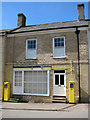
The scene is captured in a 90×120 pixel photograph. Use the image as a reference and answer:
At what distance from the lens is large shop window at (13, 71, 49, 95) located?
38.9 feet

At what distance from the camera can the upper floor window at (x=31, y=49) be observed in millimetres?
12531

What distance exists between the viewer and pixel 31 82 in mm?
12234

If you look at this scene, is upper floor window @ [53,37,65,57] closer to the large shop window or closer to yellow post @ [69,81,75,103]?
the large shop window

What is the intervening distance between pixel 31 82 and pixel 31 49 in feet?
10.3

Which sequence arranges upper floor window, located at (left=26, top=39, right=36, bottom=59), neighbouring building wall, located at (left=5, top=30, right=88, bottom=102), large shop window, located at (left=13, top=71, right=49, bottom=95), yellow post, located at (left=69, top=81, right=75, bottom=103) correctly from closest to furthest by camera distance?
yellow post, located at (left=69, top=81, right=75, bottom=103)
neighbouring building wall, located at (left=5, top=30, right=88, bottom=102)
large shop window, located at (left=13, top=71, right=49, bottom=95)
upper floor window, located at (left=26, top=39, right=36, bottom=59)

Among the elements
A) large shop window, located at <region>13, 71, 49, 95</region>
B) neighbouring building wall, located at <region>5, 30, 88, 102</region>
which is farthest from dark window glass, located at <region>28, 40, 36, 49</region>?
large shop window, located at <region>13, 71, 49, 95</region>

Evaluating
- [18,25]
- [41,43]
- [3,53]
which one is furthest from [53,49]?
[18,25]

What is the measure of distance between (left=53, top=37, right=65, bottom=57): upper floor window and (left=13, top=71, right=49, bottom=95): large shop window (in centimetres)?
197

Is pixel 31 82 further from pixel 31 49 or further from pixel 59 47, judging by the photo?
pixel 59 47

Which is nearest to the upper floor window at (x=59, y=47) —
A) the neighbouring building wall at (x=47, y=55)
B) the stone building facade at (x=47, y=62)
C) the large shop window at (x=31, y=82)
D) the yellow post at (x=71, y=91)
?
the stone building facade at (x=47, y=62)

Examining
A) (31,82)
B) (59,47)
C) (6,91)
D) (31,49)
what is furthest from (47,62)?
(6,91)

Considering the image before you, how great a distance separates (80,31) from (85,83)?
453cm

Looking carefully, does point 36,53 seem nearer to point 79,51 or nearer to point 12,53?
point 12,53

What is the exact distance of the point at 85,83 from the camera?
35.7ft
